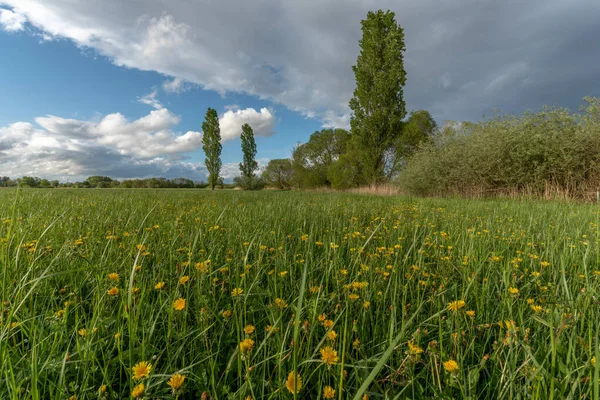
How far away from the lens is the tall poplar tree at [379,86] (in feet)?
57.5

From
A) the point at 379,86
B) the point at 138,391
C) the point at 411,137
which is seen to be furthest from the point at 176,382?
the point at 411,137

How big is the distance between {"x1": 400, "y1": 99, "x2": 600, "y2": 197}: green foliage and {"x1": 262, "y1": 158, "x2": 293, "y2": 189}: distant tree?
29087mm

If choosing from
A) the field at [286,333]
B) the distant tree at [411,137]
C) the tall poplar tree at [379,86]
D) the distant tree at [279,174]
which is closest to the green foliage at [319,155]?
the distant tree at [279,174]

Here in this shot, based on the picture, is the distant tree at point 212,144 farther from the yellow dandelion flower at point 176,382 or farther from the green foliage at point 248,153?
the yellow dandelion flower at point 176,382

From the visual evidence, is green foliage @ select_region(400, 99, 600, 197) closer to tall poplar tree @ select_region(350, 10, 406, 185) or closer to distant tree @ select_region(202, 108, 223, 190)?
tall poplar tree @ select_region(350, 10, 406, 185)

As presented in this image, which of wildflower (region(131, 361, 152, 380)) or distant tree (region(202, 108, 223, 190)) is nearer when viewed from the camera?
wildflower (region(131, 361, 152, 380))

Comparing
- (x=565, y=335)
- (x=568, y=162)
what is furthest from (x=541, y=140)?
(x=565, y=335)

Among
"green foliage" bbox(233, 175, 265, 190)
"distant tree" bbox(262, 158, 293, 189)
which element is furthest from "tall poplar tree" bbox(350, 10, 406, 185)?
"distant tree" bbox(262, 158, 293, 189)

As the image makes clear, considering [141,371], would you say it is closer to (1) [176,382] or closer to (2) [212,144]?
(1) [176,382]

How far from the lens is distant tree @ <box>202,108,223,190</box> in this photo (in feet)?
104

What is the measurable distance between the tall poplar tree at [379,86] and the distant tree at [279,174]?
21933 mm

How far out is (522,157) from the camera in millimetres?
9367

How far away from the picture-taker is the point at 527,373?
0.73m

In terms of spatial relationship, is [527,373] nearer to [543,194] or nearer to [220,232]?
[220,232]
